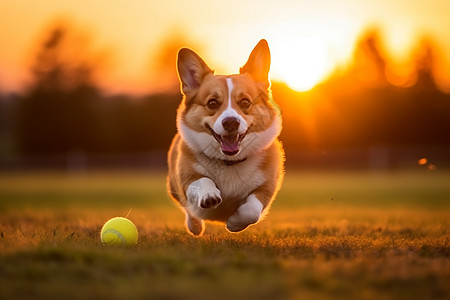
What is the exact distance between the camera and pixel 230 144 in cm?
466

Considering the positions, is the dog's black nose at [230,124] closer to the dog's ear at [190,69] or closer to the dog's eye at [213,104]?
the dog's eye at [213,104]

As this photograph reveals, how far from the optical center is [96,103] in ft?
100

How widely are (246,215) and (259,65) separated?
1430 mm

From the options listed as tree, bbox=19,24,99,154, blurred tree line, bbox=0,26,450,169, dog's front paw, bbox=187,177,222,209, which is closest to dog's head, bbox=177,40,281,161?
dog's front paw, bbox=187,177,222,209

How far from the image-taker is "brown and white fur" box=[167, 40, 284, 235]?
4625mm

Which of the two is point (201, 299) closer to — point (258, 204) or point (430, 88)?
point (258, 204)

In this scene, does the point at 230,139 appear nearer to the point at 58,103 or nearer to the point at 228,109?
the point at 228,109

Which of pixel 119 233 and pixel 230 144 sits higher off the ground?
pixel 230 144

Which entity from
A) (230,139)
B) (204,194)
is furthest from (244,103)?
(204,194)

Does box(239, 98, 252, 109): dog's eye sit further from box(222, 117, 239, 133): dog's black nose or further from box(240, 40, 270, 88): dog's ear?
box(240, 40, 270, 88): dog's ear

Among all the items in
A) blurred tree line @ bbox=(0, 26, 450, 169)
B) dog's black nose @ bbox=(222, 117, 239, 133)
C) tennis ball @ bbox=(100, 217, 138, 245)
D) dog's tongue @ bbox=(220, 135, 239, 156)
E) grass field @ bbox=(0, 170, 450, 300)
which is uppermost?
blurred tree line @ bbox=(0, 26, 450, 169)

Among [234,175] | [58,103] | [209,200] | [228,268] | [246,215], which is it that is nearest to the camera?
[228,268]

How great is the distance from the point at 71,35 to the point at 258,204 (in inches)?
1162

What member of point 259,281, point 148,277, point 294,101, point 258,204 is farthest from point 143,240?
point 294,101
